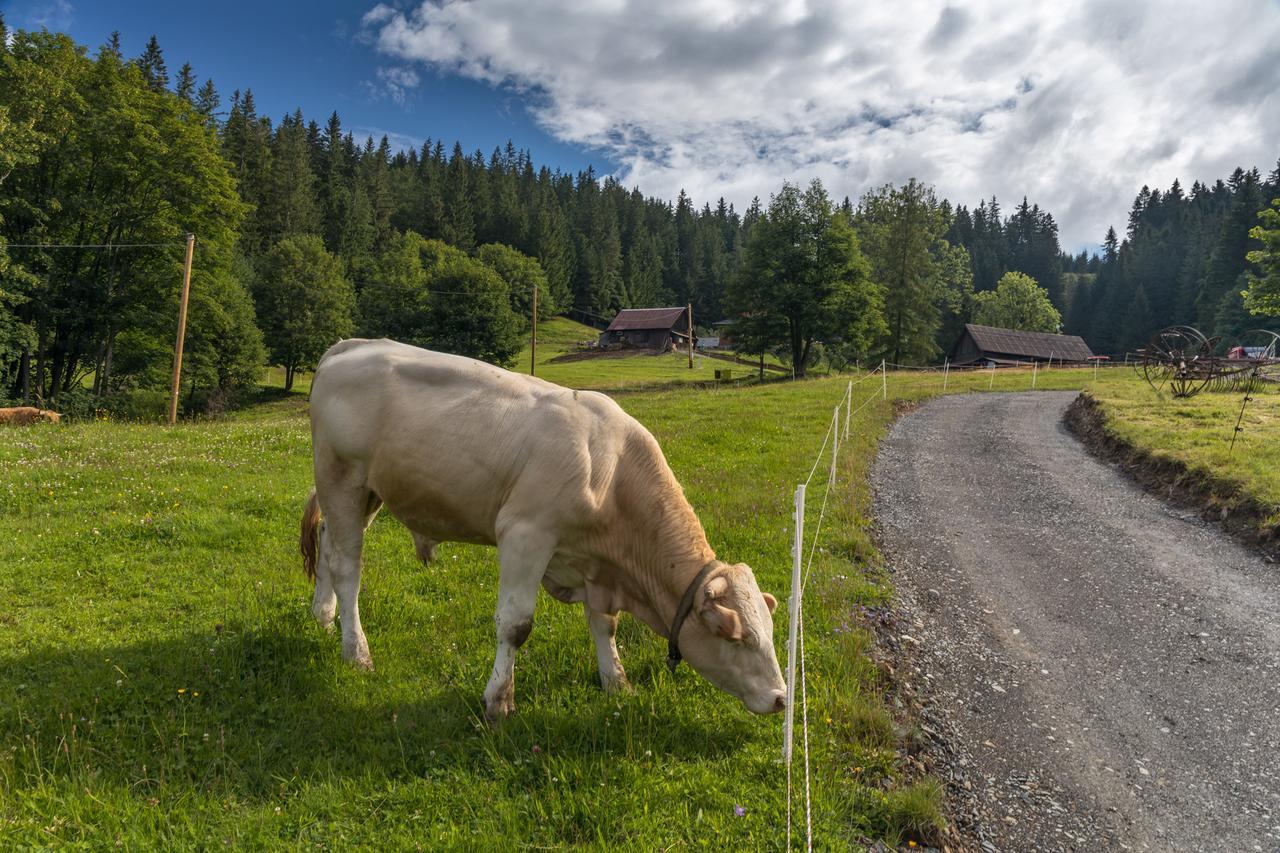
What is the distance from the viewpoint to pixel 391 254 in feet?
269

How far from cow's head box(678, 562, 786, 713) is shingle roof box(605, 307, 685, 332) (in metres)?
92.7

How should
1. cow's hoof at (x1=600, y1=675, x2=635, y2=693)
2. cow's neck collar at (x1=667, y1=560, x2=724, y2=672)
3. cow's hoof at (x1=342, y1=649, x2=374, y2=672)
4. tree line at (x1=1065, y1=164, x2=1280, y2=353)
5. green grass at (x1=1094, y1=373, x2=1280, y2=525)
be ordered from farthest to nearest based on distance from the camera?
tree line at (x1=1065, y1=164, x2=1280, y2=353), green grass at (x1=1094, y1=373, x2=1280, y2=525), cow's hoof at (x1=342, y1=649, x2=374, y2=672), cow's hoof at (x1=600, y1=675, x2=635, y2=693), cow's neck collar at (x1=667, y1=560, x2=724, y2=672)

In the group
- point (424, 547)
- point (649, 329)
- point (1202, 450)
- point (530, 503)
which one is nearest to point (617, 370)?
point (649, 329)

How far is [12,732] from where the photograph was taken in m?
4.28

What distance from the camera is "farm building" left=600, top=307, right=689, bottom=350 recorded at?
95938mm

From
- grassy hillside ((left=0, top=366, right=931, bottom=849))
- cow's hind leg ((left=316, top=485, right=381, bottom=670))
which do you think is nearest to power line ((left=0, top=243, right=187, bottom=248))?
grassy hillside ((left=0, top=366, right=931, bottom=849))

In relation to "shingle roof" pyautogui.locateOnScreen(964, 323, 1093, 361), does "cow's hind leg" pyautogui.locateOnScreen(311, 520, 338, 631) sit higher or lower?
lower

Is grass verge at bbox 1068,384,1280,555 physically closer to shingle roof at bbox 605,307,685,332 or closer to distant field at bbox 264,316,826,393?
distant field at bbox 264,316,826,393

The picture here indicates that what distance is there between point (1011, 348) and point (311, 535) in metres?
85.4

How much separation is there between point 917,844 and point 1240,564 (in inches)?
354

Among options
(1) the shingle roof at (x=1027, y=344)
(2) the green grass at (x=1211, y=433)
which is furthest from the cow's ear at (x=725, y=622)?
(1) the shingle roof at (x=1027, y=344)

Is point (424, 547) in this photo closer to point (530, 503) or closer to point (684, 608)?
point (530, 503)

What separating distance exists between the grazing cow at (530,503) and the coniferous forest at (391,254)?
33616 mm

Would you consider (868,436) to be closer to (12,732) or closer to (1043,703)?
(1043,703)
